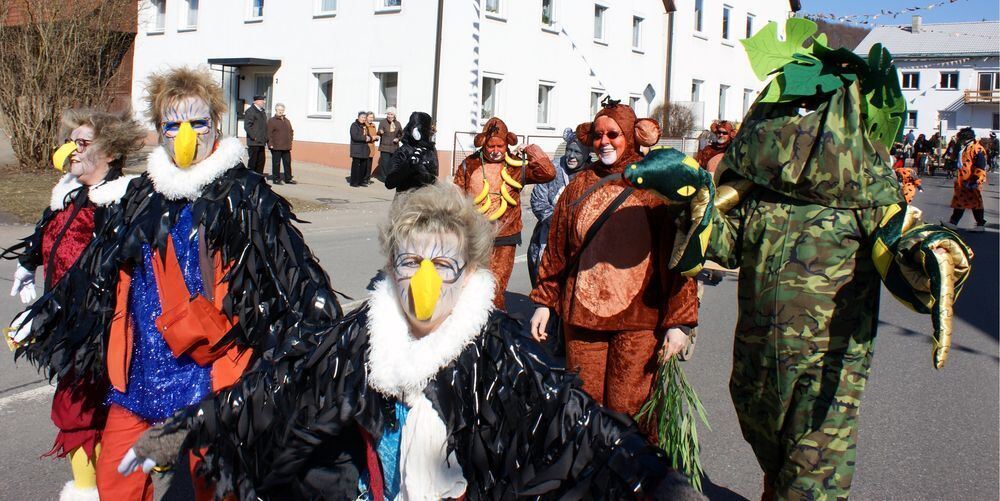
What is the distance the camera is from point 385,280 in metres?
2.68

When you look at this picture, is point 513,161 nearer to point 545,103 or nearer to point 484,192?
point 484,192

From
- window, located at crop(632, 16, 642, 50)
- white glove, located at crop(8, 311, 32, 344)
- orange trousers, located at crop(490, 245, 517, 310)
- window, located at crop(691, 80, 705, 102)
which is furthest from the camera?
window, located at crop(691, 80, 705, 102)

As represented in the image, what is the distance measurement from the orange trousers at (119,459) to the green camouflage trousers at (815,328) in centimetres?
204

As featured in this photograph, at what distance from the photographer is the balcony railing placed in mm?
59963

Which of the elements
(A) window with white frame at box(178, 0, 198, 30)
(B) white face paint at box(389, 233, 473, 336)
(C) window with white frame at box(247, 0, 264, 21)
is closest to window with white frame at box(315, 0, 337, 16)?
(C) window with white frame at box(247, 0, 264, 21)

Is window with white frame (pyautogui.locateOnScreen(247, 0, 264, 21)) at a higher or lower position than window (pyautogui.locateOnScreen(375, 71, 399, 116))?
higher

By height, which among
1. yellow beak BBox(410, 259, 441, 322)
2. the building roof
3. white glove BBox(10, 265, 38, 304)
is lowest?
white glove BBox(10, 265, 38, 304)

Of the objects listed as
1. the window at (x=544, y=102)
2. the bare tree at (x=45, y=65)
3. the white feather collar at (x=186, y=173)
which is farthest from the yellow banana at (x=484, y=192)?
the window at (x=544, y=102)

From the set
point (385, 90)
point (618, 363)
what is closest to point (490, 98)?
point (385, 90)

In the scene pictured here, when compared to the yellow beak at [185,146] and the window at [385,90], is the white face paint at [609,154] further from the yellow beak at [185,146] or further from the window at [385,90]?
the window at [385,90]

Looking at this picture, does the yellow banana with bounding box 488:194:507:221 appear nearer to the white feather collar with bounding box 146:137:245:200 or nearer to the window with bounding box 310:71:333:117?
the white feather collar with bounding box 146:137:245:200

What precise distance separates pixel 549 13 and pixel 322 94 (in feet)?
23.3

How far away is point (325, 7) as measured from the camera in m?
25.4

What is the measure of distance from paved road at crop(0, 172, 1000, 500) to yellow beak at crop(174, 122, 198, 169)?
5.97 feet
